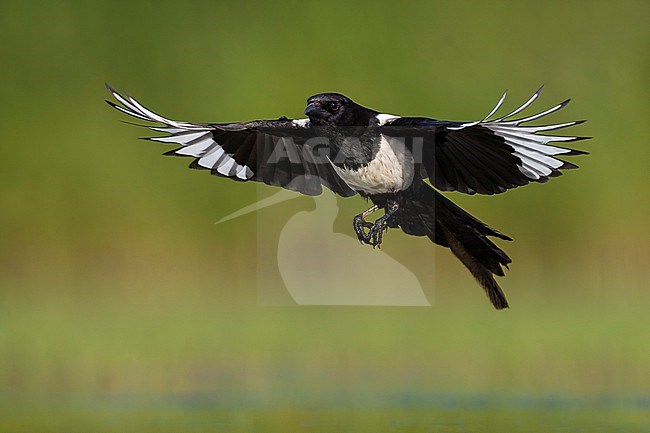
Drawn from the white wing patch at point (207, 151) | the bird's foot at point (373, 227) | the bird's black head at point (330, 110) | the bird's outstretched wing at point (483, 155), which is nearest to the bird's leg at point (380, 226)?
the bird's foot at point (373, 227)

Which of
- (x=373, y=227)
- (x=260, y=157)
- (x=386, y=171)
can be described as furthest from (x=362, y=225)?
(x=260, y=157)

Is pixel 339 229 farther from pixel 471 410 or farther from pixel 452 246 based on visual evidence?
pixel 452 246

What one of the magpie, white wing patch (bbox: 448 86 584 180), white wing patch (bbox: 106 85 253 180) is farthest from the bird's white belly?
white wing patch (bbox: 106 85 253 180)

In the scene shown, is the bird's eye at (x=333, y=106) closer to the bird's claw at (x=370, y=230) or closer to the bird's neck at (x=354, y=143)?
the bird's neck at (x=354, y=143)

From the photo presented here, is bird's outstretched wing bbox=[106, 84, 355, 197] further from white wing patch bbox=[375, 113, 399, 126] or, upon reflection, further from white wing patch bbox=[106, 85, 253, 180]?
white wing patch bbox=[375, 113, 399, 126]

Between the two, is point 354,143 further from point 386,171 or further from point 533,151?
point 533,151

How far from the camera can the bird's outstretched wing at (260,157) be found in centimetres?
275

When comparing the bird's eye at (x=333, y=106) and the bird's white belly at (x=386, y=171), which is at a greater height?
the bird's eye at (x=333, y=106)

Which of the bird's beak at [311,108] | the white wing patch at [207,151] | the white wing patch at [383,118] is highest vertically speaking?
the bird's beak at [311,108]

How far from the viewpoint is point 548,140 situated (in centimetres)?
254

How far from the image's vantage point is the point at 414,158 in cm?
258

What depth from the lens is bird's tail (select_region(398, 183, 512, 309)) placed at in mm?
2566

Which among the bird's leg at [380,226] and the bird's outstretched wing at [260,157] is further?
the bird's outstretched wing at [260,157]

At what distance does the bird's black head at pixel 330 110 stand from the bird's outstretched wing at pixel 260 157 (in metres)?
0.19
